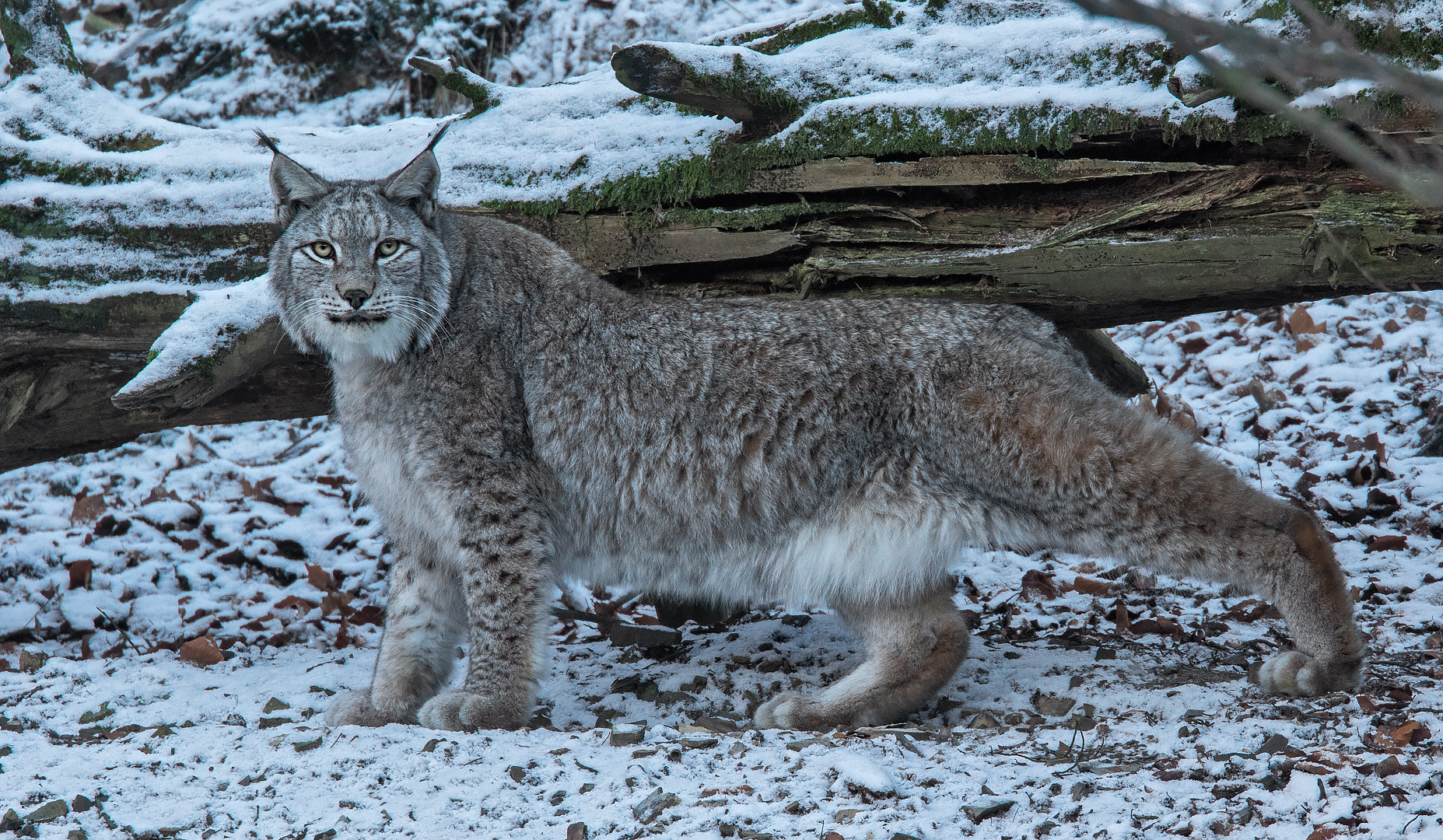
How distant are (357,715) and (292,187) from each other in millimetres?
2146

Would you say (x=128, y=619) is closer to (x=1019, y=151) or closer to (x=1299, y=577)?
(x=1019, y=151)

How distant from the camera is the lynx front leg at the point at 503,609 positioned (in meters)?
4.33

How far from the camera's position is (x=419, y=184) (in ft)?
15.0

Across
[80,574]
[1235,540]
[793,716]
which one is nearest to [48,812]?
[793,716]

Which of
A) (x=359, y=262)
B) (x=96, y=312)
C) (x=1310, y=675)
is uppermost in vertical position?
(x=359, y=262)

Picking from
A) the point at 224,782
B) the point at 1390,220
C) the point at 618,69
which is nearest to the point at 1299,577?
the point at 1390,220

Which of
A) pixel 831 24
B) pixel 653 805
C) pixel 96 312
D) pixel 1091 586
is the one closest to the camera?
pixel 653 805

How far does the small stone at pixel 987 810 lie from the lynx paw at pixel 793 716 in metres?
1.13

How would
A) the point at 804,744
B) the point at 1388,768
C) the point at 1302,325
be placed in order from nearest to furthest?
the point at 1388,768 → the point at 804,744 → the point at 1302,325

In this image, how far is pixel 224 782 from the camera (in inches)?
148

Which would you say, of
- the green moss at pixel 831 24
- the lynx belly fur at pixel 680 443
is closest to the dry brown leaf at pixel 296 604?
the lynx belly fur at pixel 680 443

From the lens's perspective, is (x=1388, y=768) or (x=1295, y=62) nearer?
(x=1295, y=62)

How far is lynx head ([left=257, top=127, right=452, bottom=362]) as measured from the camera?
14.3 feet

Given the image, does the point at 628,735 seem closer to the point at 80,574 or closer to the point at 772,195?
the point at 772,195
